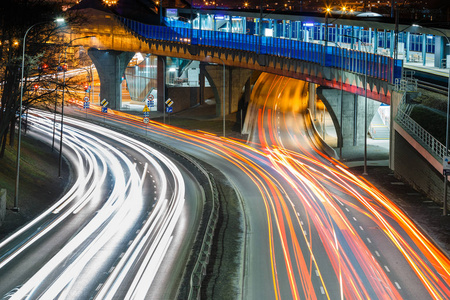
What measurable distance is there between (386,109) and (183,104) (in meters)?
31.9

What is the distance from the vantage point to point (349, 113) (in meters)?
69.2

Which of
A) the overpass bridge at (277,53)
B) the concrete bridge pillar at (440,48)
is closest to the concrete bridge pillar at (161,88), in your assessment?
the overpass bridge at (277,53)

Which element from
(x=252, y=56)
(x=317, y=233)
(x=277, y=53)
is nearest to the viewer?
(x=317, y=233)

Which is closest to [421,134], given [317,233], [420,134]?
[420,134]

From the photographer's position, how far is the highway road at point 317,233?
2748cm

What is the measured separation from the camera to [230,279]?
27.2 metres

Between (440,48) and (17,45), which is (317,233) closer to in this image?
(17,45)

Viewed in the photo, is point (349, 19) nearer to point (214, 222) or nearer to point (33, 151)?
point (33, 151)

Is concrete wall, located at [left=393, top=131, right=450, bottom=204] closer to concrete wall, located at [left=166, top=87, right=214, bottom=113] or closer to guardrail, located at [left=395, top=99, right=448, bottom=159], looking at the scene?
guardrail, located at [left=395, top=99, right=448, bottom=159]

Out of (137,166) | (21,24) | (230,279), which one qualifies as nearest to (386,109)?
(137,166)

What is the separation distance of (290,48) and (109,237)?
40.5 meters

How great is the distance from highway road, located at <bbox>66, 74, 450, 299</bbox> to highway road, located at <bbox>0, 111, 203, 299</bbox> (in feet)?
12.1

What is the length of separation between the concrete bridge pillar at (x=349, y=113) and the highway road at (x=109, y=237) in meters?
19.7

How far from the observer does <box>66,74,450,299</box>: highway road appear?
2748 centimetres
